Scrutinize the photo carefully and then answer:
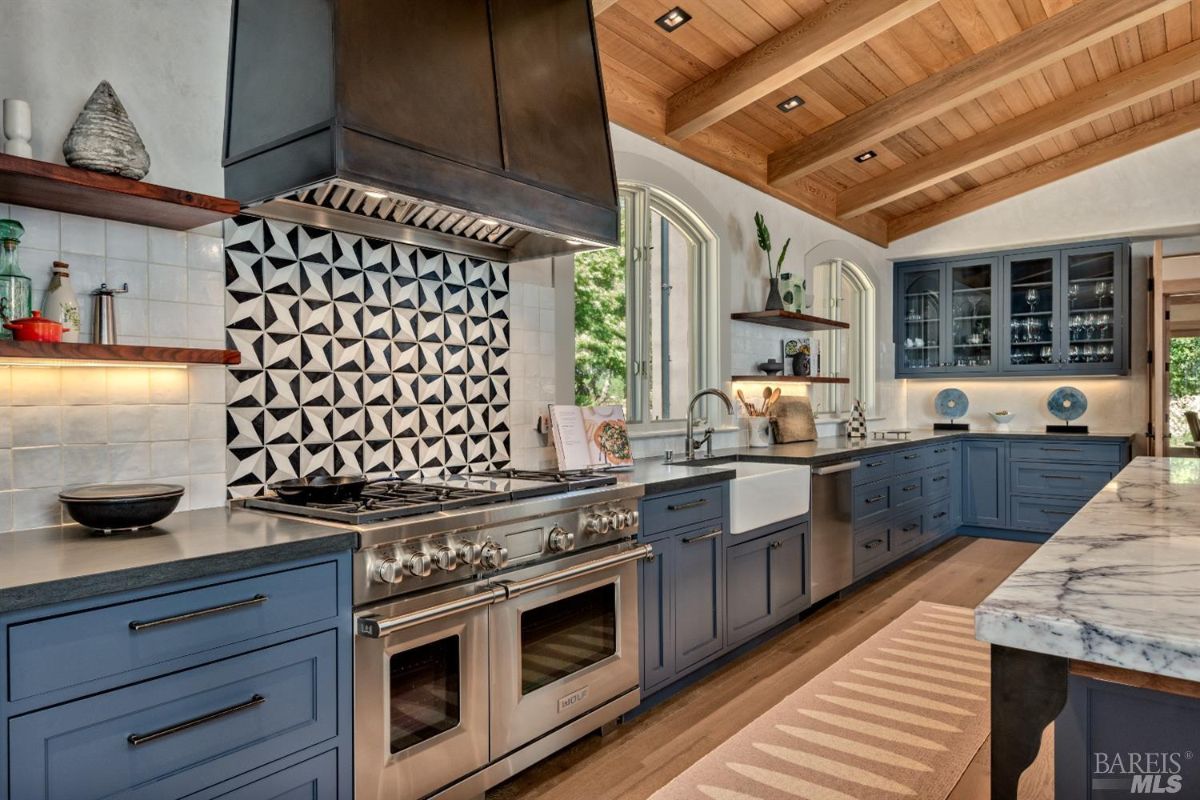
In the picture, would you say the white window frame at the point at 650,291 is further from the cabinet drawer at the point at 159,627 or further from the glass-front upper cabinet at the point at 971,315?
the glass-front upper cabinet at the point at 971,315

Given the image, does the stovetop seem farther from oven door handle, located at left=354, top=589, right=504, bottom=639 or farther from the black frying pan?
oven door handle, located at left=354, top=589, right=504, bottom=639

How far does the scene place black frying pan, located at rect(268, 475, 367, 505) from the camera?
6.89 ft

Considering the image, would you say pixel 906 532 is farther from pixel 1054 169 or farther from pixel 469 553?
pixel 469 553

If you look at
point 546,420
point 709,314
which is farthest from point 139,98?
point 709,314

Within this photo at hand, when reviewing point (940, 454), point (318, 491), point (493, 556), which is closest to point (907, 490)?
point (940, 454)

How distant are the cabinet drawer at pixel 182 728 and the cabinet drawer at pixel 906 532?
4.00 meters

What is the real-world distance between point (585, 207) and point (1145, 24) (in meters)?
3.93

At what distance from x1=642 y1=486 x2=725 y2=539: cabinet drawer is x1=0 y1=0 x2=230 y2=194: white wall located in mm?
1737

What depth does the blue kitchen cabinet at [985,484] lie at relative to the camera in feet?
19.7

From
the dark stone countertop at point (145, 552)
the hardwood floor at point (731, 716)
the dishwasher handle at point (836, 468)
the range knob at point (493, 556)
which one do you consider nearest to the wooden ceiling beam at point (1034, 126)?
the dishwasher handle at point (836, 468)

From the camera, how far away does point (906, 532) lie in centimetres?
504

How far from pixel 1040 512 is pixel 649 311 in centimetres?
388

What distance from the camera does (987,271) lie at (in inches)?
255

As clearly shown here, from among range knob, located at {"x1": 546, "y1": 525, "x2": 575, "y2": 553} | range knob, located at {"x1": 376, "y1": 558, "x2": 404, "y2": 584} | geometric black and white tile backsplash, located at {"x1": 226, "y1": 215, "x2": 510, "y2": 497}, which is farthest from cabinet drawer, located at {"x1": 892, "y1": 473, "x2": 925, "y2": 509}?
range knob, located at {"x1": 376, "y1": 558, "x2": 404, "y2": 584}
